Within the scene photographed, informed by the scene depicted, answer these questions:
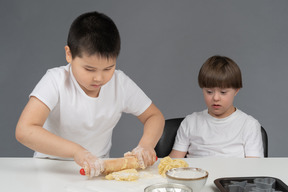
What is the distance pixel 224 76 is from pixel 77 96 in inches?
32.0

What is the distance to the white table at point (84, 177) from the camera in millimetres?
1198

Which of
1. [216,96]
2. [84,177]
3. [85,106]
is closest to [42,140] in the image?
[84,177]

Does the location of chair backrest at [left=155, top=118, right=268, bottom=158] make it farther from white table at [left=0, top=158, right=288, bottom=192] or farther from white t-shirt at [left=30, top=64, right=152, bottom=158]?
white table at [left=0, top=158, right=288, bottom=192]

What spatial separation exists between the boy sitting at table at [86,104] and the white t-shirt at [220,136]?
0.40m

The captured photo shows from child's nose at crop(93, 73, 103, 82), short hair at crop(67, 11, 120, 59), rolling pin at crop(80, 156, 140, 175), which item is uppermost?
short hair at crop(67, 11, 120, 59)

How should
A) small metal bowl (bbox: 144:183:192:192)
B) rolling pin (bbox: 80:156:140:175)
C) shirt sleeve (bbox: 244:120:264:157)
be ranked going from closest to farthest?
small metal bowl (bbox: 144:183:192:192), rolling pin (bbox: 80:156:140:175), shirt sleeve (bbox: 244:120:264:157)

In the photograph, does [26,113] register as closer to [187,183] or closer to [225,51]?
[187,183]

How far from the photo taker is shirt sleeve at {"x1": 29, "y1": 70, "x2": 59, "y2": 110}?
147 centimetres

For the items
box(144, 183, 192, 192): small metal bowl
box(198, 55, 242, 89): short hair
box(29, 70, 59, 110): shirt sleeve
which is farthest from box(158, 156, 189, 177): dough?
box(198, 55, 242, 89): short hair

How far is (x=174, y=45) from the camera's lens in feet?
10.1

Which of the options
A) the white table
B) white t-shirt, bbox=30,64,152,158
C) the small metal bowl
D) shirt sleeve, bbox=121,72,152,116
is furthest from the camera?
shirt sleeve, bbox=121,72,152,116

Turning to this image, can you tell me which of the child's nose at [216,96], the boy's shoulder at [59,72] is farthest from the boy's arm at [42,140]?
the child's nose at [216,96]

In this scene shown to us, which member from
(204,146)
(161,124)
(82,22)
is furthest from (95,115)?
(204,146)

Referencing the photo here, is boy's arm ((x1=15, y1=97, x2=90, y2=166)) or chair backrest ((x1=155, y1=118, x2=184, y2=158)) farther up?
boy's arm ((x1=15, y1=97, x2=90, y2=166))
